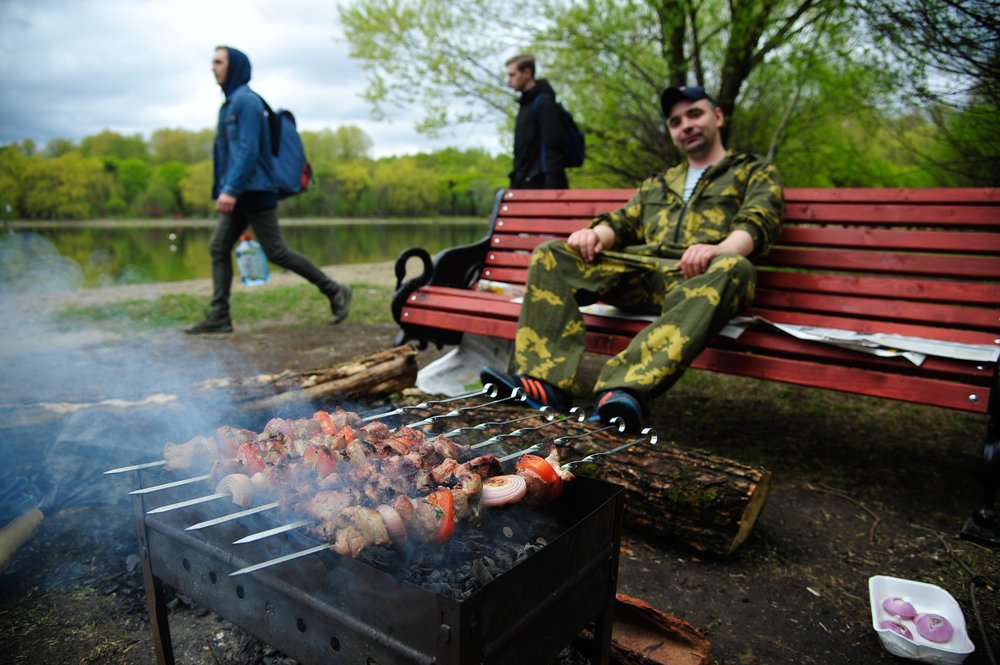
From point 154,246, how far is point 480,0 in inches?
1003

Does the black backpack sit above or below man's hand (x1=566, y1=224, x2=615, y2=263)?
above

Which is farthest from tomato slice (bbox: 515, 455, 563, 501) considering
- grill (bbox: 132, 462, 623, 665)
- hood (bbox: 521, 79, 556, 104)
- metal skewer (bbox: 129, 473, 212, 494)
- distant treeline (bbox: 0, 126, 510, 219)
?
distant treeline (bbox: 0, 126, 510, 219)

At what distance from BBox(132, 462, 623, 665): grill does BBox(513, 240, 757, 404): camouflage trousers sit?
4.51 ft

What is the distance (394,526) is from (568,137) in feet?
18.3

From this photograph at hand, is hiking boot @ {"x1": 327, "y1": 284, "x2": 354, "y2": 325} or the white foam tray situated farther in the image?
hiking boot @ {"x1": 327, "y1": 284, "x2": 354, "y2": 325}

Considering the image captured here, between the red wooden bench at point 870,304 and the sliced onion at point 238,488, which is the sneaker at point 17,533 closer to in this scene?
the sliced onion at point 238,488

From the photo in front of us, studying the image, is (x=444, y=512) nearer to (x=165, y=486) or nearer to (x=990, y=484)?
(x=165, y=486)

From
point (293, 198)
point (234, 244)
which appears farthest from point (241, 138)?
point (293, 198)

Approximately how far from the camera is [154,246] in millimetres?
28453

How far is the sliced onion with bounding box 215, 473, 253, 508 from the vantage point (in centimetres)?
149

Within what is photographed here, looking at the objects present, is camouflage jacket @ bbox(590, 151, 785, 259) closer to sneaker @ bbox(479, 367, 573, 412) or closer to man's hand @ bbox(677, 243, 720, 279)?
man's hand @ bbox(677, 243, 720, 279)

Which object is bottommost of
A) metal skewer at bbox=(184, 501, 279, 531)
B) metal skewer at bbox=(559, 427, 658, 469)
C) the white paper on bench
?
metal skewer at bbox=(559, 427, 658, 469)

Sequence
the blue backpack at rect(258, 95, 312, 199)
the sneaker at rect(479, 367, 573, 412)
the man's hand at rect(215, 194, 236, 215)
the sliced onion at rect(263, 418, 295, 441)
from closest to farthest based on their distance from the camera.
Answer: the sliced onion at rect(263, 418, 295, 441) → the sneaker at rect(479, 367, 573, 412) → the man's hand at rect(215, 194, 236, 215) → the blue backpack at rect(258, 95, 312, 199)

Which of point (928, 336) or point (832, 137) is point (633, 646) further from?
point (832, 137)
